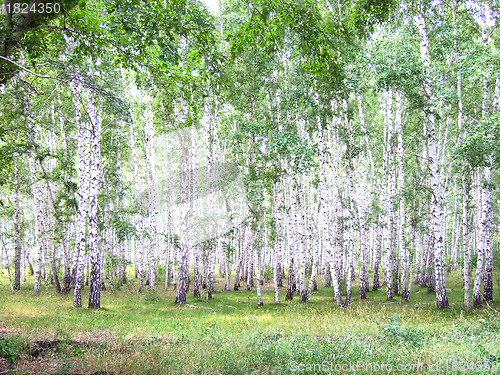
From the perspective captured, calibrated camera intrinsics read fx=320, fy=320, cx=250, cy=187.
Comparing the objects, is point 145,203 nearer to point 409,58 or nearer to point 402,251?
point 402,251

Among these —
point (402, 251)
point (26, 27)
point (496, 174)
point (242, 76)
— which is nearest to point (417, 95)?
point (402, 251)

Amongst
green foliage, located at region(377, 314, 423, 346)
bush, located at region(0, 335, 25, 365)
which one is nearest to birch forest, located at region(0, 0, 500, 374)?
bush, located at region(0, 335, 25, 365)

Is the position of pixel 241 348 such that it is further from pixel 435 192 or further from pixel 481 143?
pixel 481 143

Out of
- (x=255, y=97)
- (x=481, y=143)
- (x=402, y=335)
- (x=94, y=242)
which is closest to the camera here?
(x=402, y=335)

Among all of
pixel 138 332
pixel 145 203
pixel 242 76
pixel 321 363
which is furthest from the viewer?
pixel 145 203

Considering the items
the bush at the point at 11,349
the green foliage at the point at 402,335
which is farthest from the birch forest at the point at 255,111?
the green foliage at the point at 402,335

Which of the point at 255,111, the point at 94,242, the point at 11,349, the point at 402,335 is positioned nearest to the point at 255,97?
the point at 255,111

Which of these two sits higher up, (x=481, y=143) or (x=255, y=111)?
(x=255, y=111)

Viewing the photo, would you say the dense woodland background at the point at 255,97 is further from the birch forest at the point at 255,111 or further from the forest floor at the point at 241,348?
the forest floor at the point at 241,348

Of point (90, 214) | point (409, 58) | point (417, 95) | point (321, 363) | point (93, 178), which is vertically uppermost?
point (409, 58)

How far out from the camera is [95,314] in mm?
11695

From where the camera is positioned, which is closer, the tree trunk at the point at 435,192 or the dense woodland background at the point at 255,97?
the dense woodland background at the point at 255,97

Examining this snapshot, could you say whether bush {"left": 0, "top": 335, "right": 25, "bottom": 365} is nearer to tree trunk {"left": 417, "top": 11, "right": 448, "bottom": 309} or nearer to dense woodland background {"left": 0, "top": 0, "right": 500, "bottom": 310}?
dense woodland background {"left": 0, "top": 0, "right": 500, "bottom": 310}

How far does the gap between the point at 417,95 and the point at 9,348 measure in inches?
579
